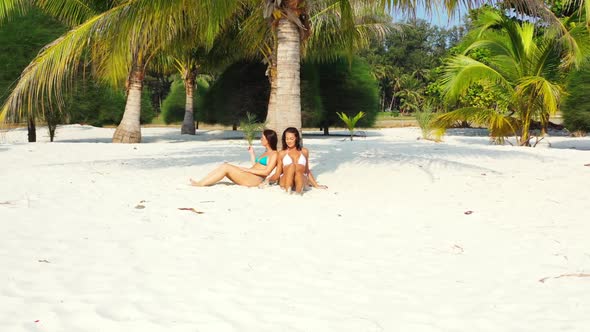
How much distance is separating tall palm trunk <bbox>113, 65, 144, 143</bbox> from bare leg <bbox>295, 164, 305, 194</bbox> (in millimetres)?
11647

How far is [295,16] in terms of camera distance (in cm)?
841

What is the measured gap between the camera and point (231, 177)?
8.16m

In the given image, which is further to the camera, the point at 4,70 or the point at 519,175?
the point at 4,70

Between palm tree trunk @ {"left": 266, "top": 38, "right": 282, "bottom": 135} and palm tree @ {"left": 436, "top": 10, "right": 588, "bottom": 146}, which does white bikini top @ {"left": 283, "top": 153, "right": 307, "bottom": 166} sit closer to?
palm tree @ {"left": 436, "top": 10, "right": 588, "bottom": 146}

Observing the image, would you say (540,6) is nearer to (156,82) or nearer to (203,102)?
(203,102)

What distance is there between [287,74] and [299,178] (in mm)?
1908

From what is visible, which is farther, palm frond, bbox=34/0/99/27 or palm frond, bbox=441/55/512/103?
palm frond, bbox=34/0/99/27

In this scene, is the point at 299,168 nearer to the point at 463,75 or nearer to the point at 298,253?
the point at 298,253

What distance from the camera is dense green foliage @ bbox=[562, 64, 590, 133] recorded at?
1833cm

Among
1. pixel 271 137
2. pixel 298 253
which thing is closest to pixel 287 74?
pixel 271 137

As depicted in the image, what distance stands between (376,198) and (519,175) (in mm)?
3218

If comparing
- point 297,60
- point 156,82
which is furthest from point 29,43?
point 156,82

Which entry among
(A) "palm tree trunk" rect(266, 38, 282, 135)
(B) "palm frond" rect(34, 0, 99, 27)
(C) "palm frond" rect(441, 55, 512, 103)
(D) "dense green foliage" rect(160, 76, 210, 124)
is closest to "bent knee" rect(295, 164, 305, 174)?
(C) "palm frond" rect(441, 55, 512, 103)

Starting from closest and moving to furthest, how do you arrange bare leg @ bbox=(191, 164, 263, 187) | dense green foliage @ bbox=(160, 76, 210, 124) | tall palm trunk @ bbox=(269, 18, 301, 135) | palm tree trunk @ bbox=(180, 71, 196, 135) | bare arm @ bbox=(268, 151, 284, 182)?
bare arm @ bbox=(268, 151, 284, 182)
bare leg @ bbox=(191, 164, 263, 187)
tall palm trunk @ bbox=(269, 18, 301, 135)
palm tree trunk @ bbox=(180, 71, 196, 135)
dense green foliage @ bbox=(160, 76, 210, 124)
